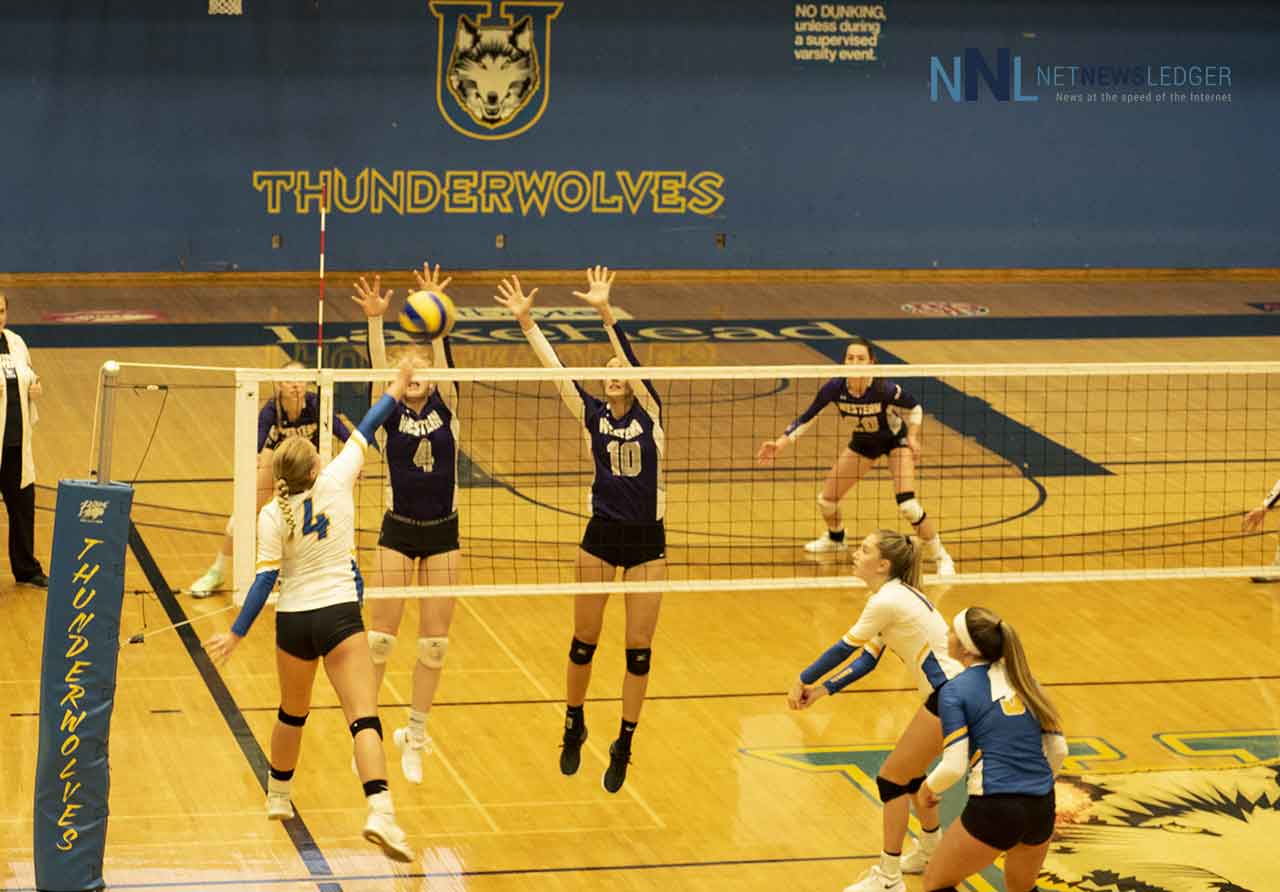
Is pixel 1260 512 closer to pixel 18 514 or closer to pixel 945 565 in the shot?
pixel 945 565

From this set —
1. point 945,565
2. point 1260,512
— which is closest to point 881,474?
point 945,565

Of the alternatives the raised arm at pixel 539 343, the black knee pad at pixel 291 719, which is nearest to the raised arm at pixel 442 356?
the raised arm at pixel 539 343

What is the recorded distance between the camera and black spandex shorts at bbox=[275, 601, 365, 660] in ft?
28.6

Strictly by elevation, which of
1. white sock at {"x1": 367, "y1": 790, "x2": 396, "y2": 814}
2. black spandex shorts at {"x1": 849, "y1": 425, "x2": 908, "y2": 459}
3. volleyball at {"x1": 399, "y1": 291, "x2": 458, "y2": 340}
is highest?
volleyball at {"x1": 399, "y1": 291, "x2": 458, "y2": 340}

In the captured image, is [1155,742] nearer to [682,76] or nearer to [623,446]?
[623,446]

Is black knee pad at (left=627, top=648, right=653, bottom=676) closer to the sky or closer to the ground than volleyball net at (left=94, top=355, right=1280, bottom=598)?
closer to the ground

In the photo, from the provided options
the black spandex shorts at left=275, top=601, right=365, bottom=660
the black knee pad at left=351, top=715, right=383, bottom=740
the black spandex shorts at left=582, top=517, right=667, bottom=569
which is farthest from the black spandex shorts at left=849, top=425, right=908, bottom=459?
the black knee pad at left=351, top=715, right=383, bottom=740

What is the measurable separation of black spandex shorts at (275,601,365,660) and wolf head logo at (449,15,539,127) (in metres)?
18.2

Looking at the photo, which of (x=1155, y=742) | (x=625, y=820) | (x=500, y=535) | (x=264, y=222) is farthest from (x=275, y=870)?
(x=264, y=222)

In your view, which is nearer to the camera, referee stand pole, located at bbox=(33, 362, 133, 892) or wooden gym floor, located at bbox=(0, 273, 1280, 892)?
referee stand pole, located at bbox=(33, 362, 133, 892)

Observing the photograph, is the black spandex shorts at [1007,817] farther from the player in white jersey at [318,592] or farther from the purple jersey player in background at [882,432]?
the purple jersey player in background at [882,432]

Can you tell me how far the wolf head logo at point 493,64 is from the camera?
26016mm

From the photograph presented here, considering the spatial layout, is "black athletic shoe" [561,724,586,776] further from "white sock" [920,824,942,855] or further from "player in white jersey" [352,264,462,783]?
"white sock" [920,824,942,855]

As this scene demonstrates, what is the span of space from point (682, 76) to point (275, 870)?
19.2 meters
